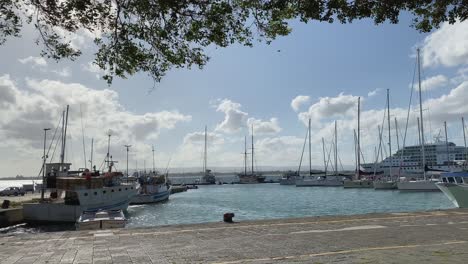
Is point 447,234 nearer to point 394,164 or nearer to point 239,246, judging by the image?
point 239,246

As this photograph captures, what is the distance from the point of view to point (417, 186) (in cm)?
8375

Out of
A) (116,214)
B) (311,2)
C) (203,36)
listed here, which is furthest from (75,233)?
(116,214)

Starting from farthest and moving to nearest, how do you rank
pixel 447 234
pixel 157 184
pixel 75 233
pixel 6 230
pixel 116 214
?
pixel 157 184
pixel 6 230
pixel 116 214
pixel 75 233
pixel 447 234

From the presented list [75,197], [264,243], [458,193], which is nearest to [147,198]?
[75,197]

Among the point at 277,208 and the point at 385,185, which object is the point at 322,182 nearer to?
the point at 385,185

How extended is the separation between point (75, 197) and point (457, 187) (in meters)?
38.1

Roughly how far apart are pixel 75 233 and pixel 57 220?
3177 centimetres

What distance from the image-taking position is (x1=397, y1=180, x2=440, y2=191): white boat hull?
271 feet

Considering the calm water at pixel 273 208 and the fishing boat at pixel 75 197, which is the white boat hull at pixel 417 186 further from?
the fishing boat at pixel 75 197

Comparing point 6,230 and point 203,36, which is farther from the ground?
point 203,36

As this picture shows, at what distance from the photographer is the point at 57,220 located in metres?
45.3

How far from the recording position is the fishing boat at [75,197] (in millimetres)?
44969

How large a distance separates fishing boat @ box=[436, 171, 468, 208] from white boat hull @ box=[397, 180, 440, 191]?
152 feet

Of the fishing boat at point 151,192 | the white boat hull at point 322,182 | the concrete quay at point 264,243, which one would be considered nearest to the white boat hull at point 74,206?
the fishing boat at point 151,192
